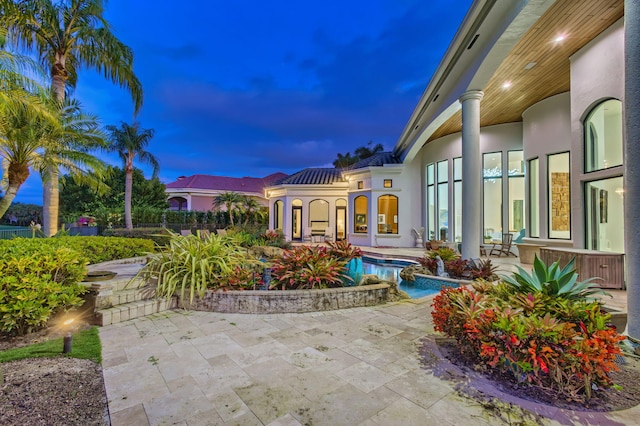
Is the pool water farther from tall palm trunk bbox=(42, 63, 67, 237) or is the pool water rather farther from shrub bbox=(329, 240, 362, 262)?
tall palm trunk bbox=(42, 63, 67, 237)

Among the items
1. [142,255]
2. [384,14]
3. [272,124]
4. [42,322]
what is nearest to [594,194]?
[42,322]

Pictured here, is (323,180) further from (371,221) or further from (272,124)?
(272,124)

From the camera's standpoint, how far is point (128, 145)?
16594mm

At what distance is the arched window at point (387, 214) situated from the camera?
47.8ft

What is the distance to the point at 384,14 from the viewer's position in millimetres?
39000

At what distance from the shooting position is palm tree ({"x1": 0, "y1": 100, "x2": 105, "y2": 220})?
18.5 feet

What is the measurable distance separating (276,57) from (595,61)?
115 ft

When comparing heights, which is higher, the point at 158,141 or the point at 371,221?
the point at 158,141

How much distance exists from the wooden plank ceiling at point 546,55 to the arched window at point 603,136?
1515 mm

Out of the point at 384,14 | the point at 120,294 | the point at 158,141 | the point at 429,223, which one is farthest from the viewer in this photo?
the point at 158,141

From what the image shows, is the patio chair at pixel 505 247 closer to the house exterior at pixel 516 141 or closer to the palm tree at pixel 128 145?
the house exterior at pixel 516 141

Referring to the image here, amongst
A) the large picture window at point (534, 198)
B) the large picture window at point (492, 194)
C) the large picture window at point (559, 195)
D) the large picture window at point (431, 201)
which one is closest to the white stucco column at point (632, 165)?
the large picture window at point (559, 195)

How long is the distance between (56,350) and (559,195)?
1149 cm

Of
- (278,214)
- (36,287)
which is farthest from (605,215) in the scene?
(278,214)
